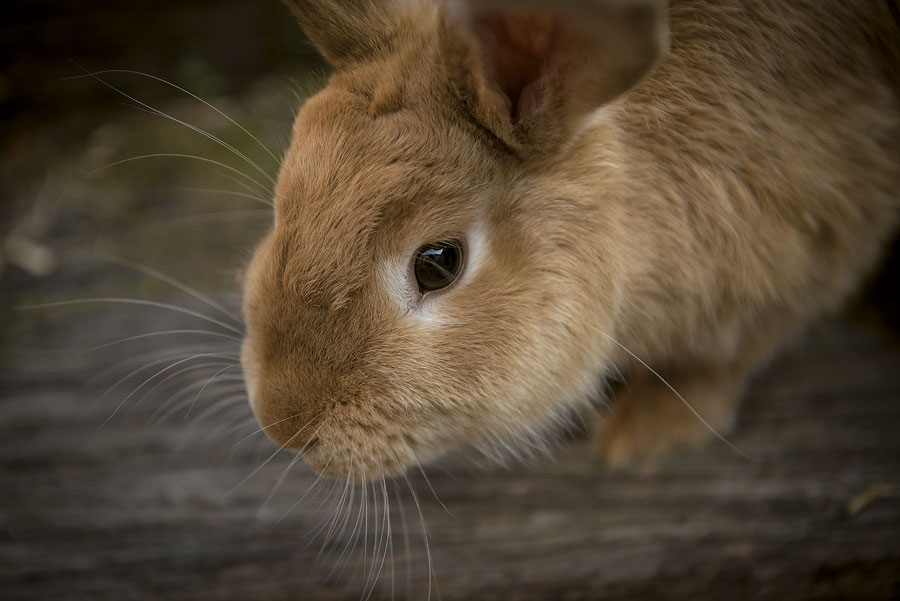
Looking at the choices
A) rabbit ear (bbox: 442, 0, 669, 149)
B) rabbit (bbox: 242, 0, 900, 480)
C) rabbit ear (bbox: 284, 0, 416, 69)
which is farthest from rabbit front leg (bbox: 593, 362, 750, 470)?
rabbit ear (bbox: 284, 0, 416, 69)

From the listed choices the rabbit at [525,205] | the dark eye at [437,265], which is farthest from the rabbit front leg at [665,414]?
the dark eye at [437,265]

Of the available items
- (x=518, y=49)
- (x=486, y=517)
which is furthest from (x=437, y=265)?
(x=486, y=517)

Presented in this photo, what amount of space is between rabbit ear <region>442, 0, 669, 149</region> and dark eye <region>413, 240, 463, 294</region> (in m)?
0.21

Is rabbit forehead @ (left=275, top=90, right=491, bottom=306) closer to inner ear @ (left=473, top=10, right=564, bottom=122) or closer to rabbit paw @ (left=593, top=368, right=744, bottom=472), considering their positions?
inner ear @ (left=473, top=10, right=564, bottom=122)

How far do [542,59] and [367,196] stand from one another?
346mm

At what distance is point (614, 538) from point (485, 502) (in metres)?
0.31

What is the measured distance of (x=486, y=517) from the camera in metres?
1.46

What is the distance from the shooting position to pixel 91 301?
1.83m

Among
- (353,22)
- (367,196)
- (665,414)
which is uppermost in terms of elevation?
(353,22)

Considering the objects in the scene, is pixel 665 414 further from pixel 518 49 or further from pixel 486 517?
pixel 518 49

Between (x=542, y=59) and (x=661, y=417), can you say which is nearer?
(x=542, y=59)

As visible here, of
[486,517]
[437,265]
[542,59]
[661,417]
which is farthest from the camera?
[661,417]

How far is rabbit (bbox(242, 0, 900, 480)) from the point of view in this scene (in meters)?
1.03

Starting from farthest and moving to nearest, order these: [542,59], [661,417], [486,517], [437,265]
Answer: [661,417]
[486,517]
[437,265]
[542,59]
